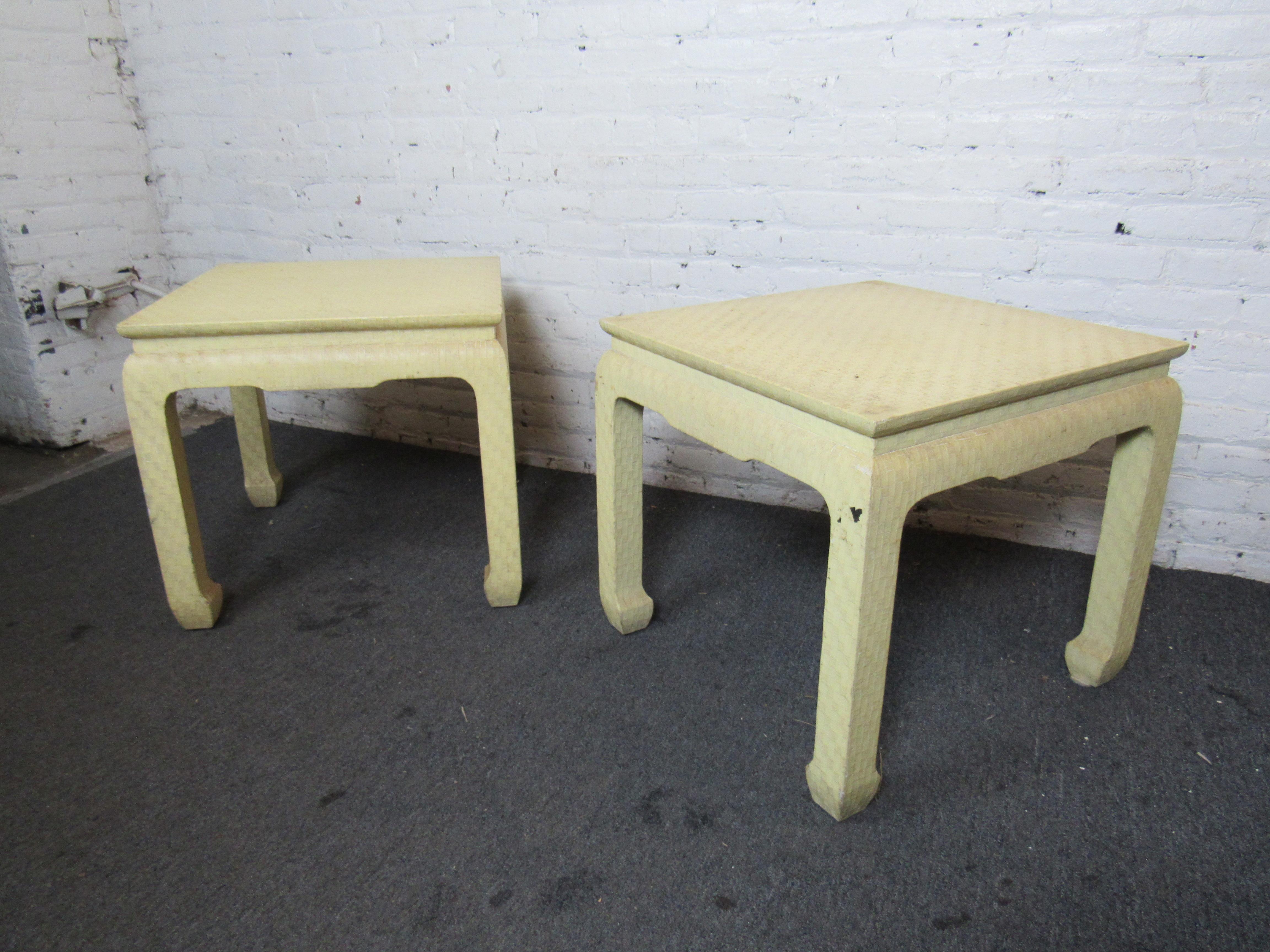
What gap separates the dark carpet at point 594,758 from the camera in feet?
2.43

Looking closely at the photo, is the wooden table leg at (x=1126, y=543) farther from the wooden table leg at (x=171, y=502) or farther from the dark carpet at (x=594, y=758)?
the wooden table leg at (x=171, y=502)

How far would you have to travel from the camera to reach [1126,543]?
3.11 ft

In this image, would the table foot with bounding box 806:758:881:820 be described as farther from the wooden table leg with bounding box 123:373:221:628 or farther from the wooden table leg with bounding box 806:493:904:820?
the wooden table leg with bounding box 123:373:221:628

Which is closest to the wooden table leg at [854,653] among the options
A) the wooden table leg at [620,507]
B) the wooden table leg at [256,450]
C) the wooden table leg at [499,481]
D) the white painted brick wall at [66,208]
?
the wooden table leg at [620,507]

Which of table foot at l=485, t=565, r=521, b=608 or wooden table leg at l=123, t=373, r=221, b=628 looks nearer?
wooden table leg at l=123, t=373, r=221, b=628

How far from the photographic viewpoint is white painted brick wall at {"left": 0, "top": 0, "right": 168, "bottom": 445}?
5.13 ft

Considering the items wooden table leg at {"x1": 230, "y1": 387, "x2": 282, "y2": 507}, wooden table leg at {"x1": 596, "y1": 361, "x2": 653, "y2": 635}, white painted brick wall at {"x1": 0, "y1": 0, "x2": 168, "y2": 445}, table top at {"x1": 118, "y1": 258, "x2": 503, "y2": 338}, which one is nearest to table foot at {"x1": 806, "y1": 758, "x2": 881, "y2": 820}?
wooden table leg at {"x1": 596, "y1": 361, "x2": 653, "y2": 635}

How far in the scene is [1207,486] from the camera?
1230 millimetres

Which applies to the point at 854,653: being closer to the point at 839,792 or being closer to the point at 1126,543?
the point at 839,792

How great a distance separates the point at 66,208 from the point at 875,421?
163cm

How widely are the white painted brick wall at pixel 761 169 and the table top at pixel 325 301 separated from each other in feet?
0.87

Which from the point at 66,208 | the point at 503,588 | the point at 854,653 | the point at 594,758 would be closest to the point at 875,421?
the point at 854,653

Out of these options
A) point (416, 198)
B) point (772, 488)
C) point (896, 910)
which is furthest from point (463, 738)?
point (416, 198)

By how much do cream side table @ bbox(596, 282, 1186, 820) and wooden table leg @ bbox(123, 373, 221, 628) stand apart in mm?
500
